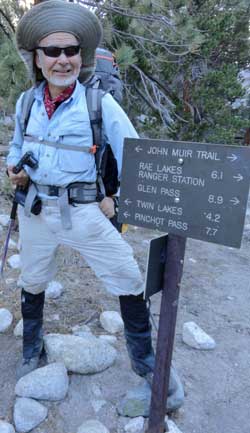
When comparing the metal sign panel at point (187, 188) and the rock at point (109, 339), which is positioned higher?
the metal sign panel at point (187, 188)

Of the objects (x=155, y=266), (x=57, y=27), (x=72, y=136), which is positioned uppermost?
(x=57, y=27)

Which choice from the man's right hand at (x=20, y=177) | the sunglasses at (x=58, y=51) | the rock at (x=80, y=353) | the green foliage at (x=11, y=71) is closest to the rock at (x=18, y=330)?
the rock at (x=80, y=353)

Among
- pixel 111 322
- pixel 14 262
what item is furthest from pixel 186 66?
pixel 111 322

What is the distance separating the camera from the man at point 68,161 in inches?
81.3

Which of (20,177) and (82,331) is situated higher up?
(20,177)

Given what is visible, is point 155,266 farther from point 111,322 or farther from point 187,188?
point 111,322

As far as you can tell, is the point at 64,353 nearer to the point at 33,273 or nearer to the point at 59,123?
the point at 33,273

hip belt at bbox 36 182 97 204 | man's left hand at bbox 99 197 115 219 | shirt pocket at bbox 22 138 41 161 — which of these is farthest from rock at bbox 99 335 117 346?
shirt pocket at bbox 22 138 41 161

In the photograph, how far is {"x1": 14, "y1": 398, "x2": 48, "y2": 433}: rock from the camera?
216cm

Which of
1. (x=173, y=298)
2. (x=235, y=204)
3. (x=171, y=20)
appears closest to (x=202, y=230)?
(x=235, y=204)

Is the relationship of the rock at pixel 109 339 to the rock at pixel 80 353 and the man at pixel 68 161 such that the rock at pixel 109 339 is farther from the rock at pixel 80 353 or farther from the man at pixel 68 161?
the man at pixel 68 161

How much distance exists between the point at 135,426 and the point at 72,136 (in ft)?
4.81

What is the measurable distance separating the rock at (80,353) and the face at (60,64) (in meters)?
1.46

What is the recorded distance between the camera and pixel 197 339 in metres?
3.02
